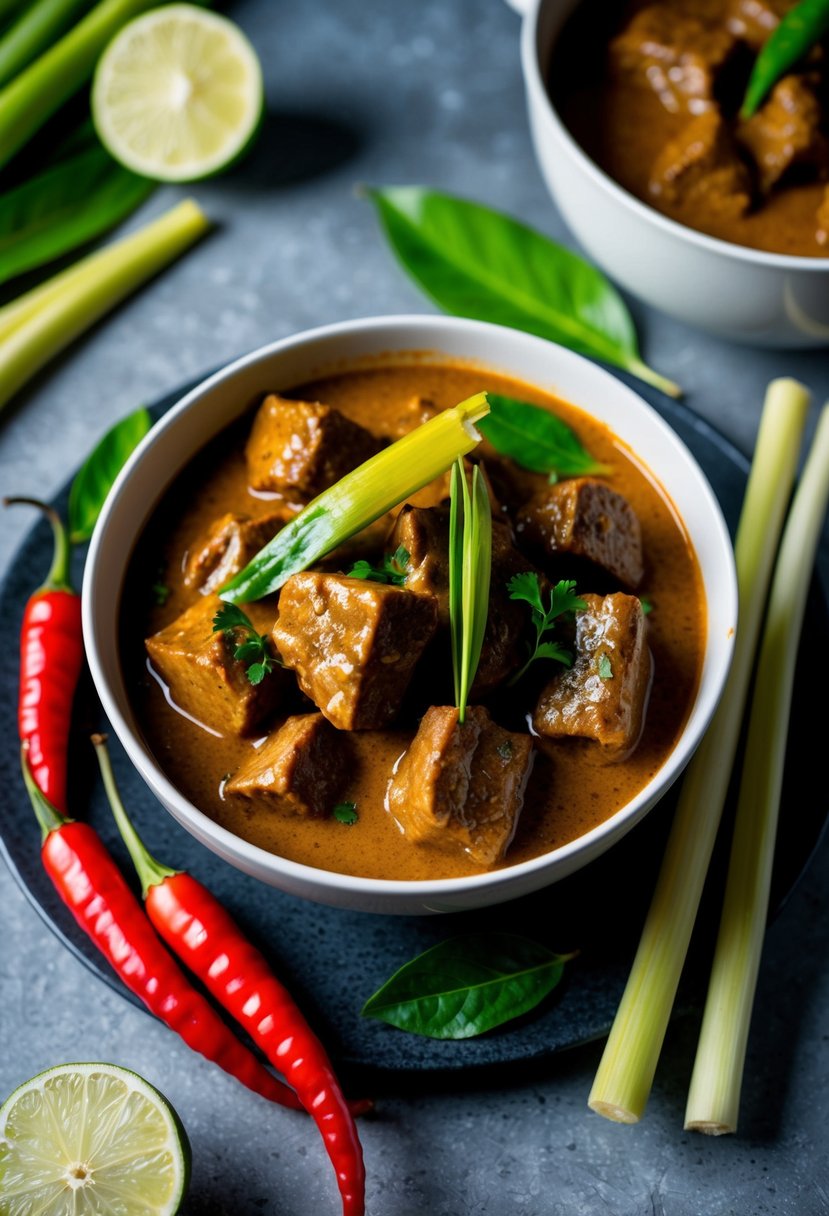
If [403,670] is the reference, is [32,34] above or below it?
above

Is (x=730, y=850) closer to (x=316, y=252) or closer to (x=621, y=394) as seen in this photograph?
(x=621, y=394)

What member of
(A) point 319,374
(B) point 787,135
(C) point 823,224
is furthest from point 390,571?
(B) point 787,135

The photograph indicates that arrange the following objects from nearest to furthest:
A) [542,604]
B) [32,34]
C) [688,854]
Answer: [542,604] → [688,854] → [32,34]

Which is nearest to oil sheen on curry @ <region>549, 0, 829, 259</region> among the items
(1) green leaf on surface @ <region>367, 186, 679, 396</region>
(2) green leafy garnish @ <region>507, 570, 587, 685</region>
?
(1) green leaf on surface @ <region>367, 186, 679, 396</region>

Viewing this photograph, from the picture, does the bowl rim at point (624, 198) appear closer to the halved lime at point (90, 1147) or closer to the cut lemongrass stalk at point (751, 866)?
Answer: the cut lemongrass stalk at point (751, 866)

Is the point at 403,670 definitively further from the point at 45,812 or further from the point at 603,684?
the point at 45,812

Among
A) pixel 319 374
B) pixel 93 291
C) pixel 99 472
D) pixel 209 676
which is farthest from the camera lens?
pixel 93 291
